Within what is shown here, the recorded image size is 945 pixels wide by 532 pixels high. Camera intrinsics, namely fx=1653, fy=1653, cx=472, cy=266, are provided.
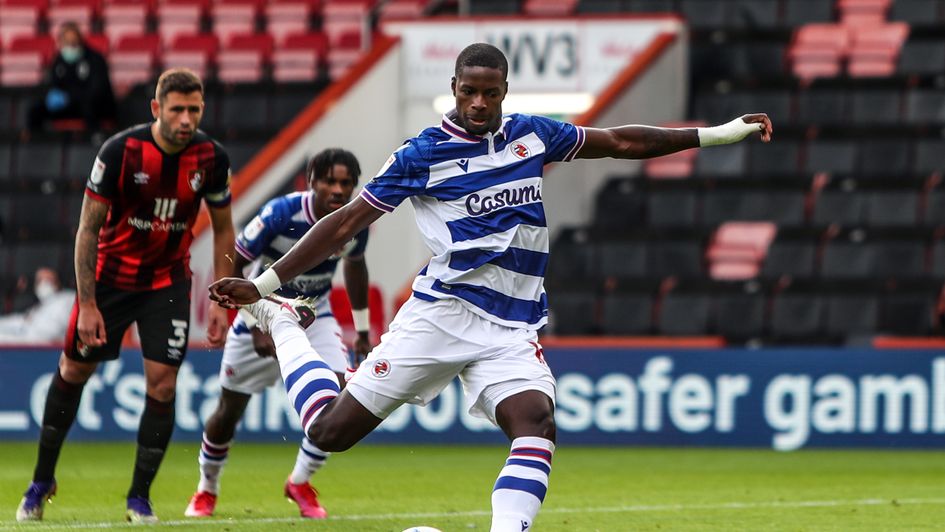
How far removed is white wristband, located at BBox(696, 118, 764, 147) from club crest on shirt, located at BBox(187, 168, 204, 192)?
254 cm

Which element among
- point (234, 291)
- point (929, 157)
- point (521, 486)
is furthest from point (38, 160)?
point (521, 486)

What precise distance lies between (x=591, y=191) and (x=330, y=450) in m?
11.3

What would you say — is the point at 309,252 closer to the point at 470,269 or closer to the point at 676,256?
the point at 470,269

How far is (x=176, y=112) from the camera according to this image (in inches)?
293

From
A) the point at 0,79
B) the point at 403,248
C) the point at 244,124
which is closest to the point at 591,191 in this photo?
the point at 403,248

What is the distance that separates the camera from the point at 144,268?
25.6 feet

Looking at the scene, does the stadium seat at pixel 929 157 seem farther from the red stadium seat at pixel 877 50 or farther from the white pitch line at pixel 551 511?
the white pitch line at pixel 551 511

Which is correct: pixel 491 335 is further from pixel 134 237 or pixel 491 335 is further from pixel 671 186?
pixel 671 186

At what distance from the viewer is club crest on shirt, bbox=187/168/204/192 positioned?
25.3 ft

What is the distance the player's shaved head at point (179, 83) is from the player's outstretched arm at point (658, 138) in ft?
6.68

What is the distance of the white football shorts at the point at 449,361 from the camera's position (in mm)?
5965

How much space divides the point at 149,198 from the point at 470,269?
7.40ft

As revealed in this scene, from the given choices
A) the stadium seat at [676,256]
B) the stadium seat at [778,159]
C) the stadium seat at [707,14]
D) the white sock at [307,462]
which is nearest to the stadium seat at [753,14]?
the stadium seat at [707,14]

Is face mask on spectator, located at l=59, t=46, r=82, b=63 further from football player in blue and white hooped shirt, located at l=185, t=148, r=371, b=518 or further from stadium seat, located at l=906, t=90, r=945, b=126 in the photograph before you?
football player in blue and white hooped shirt, located at l=185, t=148, r=371, b=518
